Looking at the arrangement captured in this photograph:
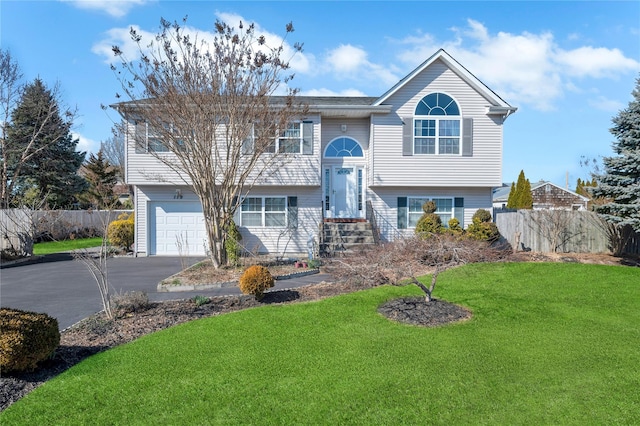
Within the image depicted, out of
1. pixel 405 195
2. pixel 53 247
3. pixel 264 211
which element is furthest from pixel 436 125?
pixel 53 247

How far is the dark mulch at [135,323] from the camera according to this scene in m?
5.03

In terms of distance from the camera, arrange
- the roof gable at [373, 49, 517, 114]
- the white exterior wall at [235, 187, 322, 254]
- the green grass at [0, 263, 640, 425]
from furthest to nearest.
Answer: the white exterior wall at [235, 187, 322, 254]
the roof gable at [373, 49, 517, 114]
the green grass at [0, 263, 640, 425]

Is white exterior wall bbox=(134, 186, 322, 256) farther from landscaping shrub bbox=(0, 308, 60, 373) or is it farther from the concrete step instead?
landscaping shrub bbox=(0, 308, 60, 373)

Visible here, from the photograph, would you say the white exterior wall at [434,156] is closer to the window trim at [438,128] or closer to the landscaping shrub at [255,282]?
the window trim at [438,128]

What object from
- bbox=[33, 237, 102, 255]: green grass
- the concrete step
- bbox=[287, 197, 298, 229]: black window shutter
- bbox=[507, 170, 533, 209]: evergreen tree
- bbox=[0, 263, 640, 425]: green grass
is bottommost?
bbox=[0, 263, 640, 425]: green grass

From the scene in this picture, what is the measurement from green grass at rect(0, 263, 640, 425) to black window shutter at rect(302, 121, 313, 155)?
9.53 metres

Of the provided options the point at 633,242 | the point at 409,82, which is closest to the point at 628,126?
the point at 633,242

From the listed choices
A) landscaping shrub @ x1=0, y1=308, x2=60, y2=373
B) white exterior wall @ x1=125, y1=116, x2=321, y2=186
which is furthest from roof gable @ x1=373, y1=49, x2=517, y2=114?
landscaping shrub @ x1=0, y1=308, x2=60, y2=373

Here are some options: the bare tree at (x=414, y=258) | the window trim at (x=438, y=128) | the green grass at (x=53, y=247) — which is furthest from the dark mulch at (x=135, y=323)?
the green grass at (x=53, y=247)

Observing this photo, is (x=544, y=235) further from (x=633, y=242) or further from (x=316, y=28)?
(x=316, y=28)

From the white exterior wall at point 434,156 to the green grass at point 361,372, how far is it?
9.08 m

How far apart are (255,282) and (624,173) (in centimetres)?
1282

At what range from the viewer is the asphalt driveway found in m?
8.67

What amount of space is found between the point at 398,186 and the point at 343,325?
10.7 metres
